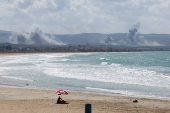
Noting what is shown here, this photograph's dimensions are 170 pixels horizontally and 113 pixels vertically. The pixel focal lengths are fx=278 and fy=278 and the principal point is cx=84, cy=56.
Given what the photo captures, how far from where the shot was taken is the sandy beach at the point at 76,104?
15.7 metres

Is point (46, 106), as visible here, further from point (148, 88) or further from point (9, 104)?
point (148, 88)

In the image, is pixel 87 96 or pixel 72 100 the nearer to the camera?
pixel 72 100

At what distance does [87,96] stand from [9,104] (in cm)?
605

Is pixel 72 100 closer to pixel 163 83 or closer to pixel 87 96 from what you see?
pixel 87 96

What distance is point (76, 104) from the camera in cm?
1748

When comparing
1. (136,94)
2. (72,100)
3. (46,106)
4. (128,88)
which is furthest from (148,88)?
(46,106)

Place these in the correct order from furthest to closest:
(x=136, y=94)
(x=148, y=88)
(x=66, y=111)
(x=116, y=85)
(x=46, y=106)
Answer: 1. (x=116, y=85)
2. (x=148, y=88)
3. (x=136, y=94)
4. (x=46, y=106)
5. (x=66, y=111)

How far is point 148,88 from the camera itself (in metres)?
25.0

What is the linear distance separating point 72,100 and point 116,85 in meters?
8.84

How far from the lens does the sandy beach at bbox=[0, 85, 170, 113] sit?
51.5 ft

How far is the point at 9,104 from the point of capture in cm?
1691

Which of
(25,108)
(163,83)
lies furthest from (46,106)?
(163,83)

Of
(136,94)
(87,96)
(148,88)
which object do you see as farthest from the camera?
(148,88)

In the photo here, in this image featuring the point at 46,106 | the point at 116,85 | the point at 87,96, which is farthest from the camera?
the point at 116,85
